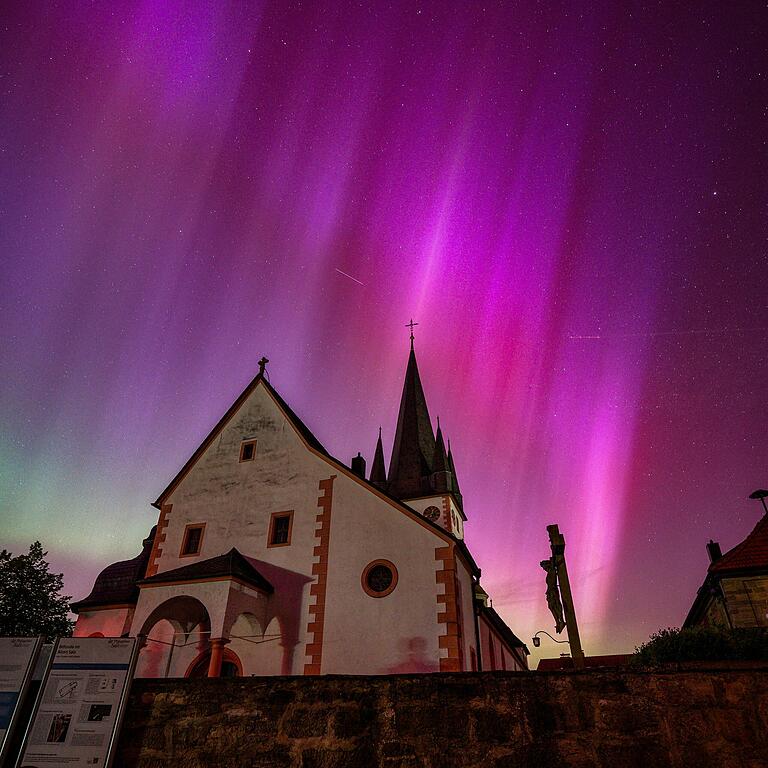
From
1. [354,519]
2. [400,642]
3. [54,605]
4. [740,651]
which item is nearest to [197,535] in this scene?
[354,519]

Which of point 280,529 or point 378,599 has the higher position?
point 280,529

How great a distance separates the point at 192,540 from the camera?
1886cm

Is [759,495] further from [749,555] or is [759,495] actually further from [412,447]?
[412,447]

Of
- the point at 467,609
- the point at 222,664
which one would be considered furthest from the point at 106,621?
the point at 467,609

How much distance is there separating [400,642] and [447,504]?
72.9 feet

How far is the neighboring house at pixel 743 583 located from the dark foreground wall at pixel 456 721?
16.8 metres

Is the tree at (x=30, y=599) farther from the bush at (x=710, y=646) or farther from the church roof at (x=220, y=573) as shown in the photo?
the bush at (x=710, y=646)

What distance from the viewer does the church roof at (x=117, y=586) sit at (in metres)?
19.0

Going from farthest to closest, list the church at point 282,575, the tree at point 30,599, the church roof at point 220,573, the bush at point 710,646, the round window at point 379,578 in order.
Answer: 1. the tree at point 30,599
2. the round window at point 379,578
3. the church roof at point 220,573
4. the church at point 282,575
5. the bush at point 710,646

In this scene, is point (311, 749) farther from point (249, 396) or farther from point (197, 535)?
point (249, 396)

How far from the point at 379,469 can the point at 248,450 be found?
23.2 meters

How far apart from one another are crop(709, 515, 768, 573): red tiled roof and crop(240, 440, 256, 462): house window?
17.3 m

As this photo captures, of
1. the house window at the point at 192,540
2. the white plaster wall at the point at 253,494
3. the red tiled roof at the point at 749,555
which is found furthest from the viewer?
the red tiled roof at the point at 749,555

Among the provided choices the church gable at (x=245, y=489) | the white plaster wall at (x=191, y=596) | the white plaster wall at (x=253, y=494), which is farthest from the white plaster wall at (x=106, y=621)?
the white plaster wall at (x=191, y=596)
